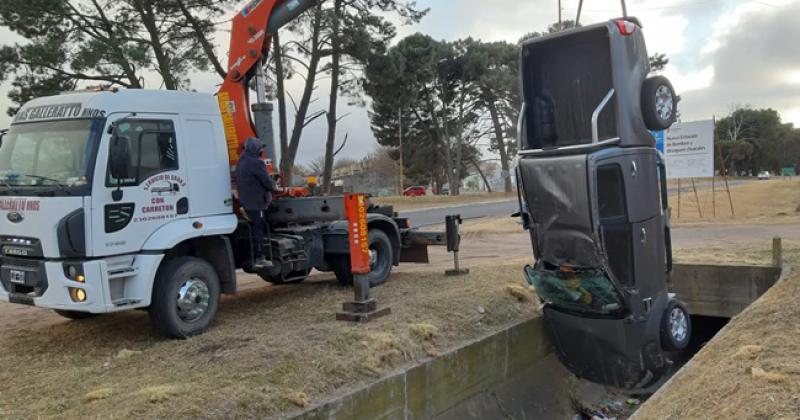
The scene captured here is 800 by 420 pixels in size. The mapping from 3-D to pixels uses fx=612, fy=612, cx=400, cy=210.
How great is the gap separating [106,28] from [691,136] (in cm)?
1939

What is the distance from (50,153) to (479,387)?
522 cm

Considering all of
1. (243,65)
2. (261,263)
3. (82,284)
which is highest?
(243,65)

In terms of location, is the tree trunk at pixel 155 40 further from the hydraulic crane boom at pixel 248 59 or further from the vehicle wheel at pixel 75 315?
the vehicle wheel at pixel 75 315

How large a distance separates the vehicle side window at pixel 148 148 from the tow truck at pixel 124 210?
0.01 m

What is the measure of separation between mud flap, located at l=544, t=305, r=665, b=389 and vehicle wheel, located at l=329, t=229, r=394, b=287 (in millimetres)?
2671

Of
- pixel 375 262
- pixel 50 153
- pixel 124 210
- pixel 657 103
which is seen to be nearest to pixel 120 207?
pixel 124 210

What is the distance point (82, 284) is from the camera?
5.72m

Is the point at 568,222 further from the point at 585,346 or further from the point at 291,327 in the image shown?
the point at 291,327

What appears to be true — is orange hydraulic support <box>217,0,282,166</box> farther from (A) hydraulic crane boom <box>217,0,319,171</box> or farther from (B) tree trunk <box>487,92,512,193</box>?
(B) tree trunk <box>487,92,512,193</box>

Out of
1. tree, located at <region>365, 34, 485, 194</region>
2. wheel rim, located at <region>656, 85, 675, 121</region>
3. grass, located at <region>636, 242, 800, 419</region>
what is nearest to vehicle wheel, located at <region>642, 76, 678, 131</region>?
wheel rim, located at <region>656, 85, 675, 121</region>

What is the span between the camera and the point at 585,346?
717 centimetres

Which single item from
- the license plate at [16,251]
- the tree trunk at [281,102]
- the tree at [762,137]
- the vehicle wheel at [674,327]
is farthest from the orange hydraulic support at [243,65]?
the tree at [762,137]

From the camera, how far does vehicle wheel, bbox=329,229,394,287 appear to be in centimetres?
895

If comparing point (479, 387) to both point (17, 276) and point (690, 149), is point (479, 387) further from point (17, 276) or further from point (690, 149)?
point (690, 149)
